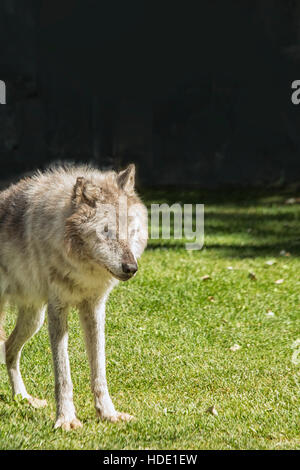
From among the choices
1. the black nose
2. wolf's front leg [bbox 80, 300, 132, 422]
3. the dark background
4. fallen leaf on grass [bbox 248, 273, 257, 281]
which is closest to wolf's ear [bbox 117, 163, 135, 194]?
the black nose

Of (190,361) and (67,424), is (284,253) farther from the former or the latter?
(67,424)

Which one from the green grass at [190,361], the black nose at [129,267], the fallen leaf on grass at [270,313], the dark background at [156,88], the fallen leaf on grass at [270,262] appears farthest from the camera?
the dark background at [156,88]

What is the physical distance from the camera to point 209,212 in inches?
498

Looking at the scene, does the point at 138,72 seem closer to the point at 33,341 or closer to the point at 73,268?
the point at 33,341

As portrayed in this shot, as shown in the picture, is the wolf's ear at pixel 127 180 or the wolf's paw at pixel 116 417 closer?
the wolf's ear at pixel 127 180

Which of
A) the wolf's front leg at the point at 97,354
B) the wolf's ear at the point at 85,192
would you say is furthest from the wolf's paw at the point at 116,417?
the wolf's ear at the point at 85,192

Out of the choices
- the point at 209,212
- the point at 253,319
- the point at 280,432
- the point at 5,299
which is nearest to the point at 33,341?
the point at 5,299

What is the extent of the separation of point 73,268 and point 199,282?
155 inches

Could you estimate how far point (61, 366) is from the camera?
4906mm

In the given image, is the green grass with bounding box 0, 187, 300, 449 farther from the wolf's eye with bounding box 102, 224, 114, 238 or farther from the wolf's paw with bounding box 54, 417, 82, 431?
the wolf's eye with bounding box 102, 224, 114, 238

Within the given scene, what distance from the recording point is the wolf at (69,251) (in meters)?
4.59

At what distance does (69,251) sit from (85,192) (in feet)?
1.14

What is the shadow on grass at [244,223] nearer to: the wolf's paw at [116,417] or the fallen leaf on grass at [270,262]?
the fallen leaf on grass at [270,262]
